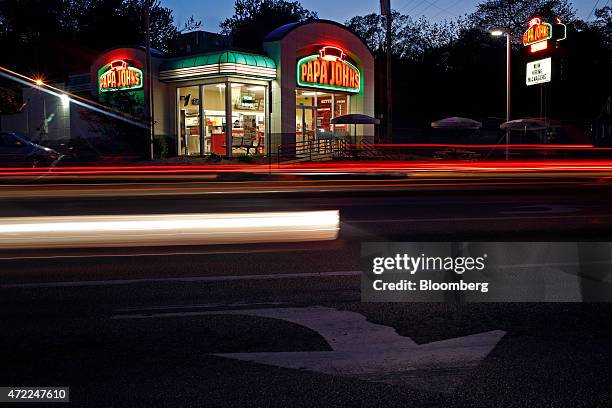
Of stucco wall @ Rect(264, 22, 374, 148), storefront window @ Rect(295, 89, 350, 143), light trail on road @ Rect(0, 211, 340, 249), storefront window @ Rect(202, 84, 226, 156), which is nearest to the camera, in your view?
light trail on road @ Rect(0, 211, 340, 249)

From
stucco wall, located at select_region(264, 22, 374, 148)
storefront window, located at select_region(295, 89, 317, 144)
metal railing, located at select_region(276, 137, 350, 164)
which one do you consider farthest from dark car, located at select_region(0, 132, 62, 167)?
storefront window, located at select_region(295, 89, 317, 144)

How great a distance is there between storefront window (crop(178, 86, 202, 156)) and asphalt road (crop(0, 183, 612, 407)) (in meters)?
25.5

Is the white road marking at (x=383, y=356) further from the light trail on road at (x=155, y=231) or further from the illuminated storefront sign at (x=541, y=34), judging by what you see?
the illuminated storefront sign at (x=541, y=34)

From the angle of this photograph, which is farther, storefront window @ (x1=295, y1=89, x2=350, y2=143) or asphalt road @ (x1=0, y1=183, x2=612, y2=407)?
storefront window @ (x1=295, y1=89, x2=350, y2=143)

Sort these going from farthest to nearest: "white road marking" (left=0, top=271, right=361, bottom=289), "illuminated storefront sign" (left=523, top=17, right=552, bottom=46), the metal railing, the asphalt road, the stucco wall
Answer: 1. "illuminated storefront sign" (left=523, top=17, right=552, bottom=46)
2. the metal railing
3. the stucco wall
4. "white road marking" (left=0, top=271, right=361, bottom=289)
5. the asphalt road

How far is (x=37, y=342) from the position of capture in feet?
16.3

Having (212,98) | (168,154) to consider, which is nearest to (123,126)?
(168,154)

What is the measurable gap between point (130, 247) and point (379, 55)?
189 ft

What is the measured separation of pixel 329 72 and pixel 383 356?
100 feet

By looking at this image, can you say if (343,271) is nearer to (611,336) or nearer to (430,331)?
(430,331)

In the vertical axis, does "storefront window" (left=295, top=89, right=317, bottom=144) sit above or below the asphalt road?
above

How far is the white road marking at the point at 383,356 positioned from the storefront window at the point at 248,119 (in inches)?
1097

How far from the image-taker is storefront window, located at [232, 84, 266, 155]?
3288 cm

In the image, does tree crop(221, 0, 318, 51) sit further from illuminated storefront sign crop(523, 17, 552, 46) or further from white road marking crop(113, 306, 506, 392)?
white road marking crop(113, 306, 506, 392)
